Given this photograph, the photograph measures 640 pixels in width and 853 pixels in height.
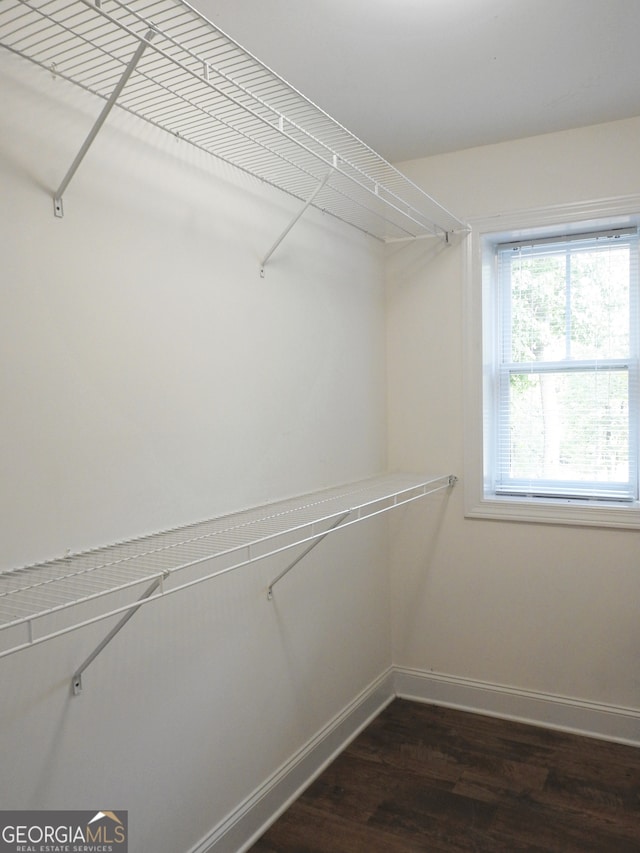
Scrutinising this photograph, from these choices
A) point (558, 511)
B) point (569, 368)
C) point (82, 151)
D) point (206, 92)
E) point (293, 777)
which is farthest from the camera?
point (569, 368)

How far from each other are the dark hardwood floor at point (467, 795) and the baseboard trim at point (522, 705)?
0.18 ft

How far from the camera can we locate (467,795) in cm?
226

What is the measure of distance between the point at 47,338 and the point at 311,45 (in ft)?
3.81

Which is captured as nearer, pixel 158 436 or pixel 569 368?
pixel 158 436

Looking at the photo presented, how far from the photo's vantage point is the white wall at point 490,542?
2.66 metres

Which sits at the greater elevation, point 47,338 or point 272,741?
point 47,338

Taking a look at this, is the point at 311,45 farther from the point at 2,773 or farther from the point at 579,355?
the point at 2,773

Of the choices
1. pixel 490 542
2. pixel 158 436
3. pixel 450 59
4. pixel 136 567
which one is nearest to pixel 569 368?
pixel 490 542

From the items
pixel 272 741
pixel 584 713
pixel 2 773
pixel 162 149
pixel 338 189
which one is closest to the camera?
pixel 2 773

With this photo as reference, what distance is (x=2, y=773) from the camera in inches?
51.6

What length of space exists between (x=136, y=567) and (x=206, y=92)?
115cm

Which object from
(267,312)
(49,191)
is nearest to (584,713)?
(267,312)

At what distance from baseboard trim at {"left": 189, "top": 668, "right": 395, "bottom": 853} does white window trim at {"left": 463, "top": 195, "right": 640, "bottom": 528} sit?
919mm

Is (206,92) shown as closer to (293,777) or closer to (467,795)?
(293,777)
